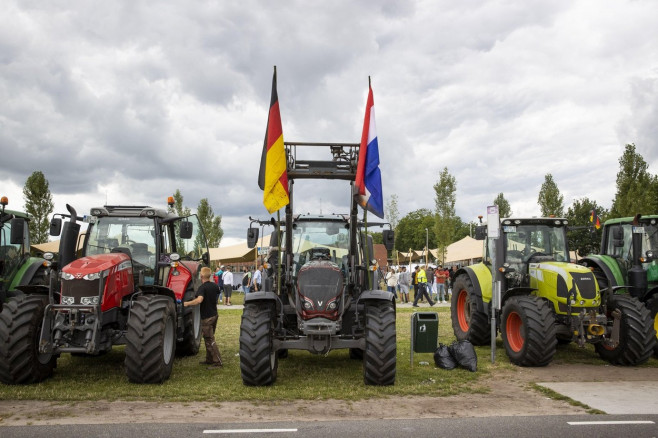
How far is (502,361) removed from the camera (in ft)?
32.7

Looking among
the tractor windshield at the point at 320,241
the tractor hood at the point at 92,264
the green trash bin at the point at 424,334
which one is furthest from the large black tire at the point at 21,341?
the green trash bin at the point at 424,334

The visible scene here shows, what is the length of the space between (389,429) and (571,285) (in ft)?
16.8

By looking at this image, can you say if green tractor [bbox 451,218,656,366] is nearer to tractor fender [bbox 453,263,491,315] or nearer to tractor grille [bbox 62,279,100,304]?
tractor fender [bbox 453,263,491,315]

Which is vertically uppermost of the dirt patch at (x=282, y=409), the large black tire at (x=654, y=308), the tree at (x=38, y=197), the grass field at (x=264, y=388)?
the tree at (x=38, y=197)

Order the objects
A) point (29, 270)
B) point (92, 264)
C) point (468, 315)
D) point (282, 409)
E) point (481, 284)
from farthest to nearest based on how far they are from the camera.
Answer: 1. point (468, 315)
2. point (481, 284)
3. point (29, 270)
4. point (92, 264)
5. point (282, 409)

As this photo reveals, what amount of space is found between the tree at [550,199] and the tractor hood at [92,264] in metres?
36.6

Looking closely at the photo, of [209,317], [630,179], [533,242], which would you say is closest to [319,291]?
[209,317]

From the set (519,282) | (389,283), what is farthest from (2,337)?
(389,283)

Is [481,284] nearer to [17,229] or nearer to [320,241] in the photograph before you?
[320,241]

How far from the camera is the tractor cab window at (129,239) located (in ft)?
30.4

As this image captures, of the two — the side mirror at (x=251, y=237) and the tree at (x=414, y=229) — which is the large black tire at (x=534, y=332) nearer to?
the side mirror at (x=251, y=237)

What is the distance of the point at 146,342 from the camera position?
293 inches

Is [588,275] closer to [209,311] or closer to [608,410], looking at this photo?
[608,410]

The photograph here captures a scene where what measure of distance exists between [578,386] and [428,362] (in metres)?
2.53
